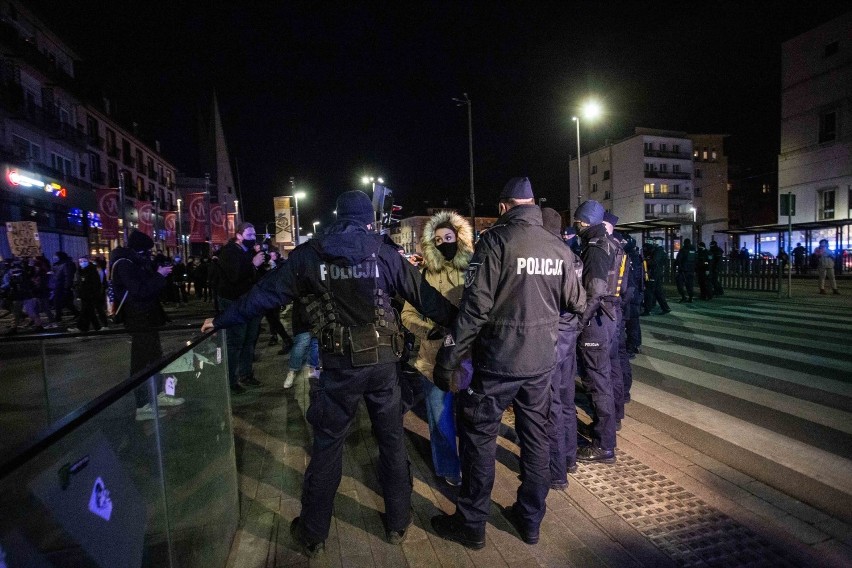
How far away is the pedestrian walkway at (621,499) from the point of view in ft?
9.11

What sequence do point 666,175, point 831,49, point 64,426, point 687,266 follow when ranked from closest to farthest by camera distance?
point 64,426 < point 687,266 < point 831,49 < point 666,175

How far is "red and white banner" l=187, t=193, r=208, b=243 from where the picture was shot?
22625 millimetres

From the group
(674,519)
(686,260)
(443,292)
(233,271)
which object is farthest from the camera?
(686,260)

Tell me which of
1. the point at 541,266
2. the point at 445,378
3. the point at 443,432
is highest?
the point at 541,266

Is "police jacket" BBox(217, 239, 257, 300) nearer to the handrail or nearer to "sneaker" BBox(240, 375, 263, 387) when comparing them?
"sneaker" BBox(240, 375, 263, 387)

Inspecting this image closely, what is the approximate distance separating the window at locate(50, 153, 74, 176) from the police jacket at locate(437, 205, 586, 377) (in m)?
34.8

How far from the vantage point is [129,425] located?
178 centimetres

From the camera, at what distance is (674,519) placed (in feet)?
10.1

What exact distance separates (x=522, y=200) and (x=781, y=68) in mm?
40032

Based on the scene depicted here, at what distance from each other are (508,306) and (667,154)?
69075mm

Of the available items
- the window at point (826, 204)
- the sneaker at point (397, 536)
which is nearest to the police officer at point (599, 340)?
the sneaker at point (397, 536)

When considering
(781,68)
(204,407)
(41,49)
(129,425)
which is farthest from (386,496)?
(781,68)

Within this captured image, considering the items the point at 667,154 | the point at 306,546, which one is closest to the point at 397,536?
the point at 306,546

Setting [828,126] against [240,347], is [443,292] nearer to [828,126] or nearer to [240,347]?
[240,347]
